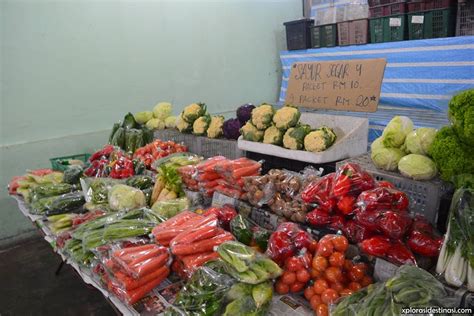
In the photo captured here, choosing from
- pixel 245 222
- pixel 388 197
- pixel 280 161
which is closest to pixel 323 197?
pixel 388 197

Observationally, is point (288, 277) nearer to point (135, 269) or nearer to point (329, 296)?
point (329, 296)

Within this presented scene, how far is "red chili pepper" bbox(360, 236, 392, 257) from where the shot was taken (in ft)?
4.44

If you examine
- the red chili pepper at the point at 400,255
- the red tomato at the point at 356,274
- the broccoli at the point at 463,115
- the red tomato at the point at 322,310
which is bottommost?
the red tomato at the point at 322,310

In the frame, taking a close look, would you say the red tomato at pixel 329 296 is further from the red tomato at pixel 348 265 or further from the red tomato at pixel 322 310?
the red tomato at pixel 348 265

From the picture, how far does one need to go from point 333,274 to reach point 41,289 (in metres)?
2.80

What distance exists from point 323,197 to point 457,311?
64cm

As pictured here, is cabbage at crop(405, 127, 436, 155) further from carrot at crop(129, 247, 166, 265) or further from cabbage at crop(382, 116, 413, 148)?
carrot at crop(129, 247, 166, 265)

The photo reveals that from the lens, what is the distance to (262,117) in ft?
8.20

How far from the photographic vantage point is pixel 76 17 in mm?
3936

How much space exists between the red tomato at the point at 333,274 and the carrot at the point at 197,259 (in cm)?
47

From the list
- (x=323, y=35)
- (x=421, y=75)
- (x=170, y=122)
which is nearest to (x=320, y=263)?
(x=170, y=122)

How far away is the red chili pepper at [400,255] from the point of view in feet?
4.31

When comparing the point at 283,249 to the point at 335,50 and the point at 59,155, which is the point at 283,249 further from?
the point at 335,50

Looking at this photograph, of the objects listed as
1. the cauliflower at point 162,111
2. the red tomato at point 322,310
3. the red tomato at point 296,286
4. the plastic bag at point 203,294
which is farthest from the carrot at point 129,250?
the cauliflower at point 162,111
